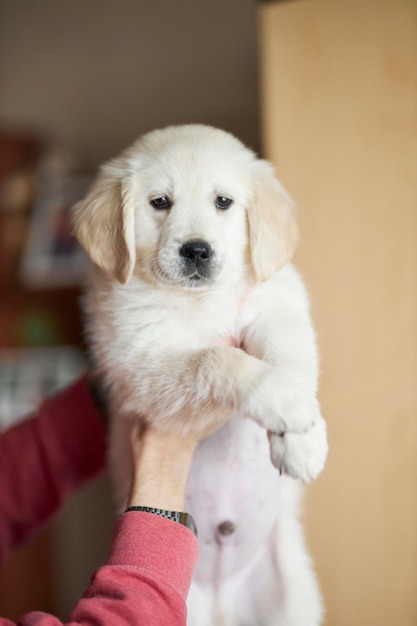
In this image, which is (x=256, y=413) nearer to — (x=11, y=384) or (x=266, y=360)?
(x=266, y=360)

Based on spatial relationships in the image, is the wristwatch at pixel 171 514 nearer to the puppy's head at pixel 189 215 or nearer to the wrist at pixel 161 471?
the wrist at pixel 161 471

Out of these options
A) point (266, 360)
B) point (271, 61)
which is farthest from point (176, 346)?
point (271, 61)

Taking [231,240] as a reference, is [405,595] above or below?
below

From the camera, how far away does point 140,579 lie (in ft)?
2.76

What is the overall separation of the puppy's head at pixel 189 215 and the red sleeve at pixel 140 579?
1.32ft

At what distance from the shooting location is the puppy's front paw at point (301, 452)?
0.84 meters

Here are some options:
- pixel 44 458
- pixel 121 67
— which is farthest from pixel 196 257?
pixel 121 67

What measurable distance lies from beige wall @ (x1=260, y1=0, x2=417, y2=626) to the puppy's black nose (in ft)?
→ 0.96

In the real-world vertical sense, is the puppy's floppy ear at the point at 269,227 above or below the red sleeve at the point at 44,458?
above

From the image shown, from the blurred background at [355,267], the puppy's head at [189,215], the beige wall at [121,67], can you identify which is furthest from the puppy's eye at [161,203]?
the beige wall at [121,67]

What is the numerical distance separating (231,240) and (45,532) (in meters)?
1.83

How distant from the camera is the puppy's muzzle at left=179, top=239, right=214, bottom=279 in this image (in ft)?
3.44

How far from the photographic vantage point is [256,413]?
874mm

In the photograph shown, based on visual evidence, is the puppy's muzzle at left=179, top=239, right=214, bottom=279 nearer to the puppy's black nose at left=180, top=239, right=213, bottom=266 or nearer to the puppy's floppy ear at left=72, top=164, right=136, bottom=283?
the puppy's black nose at left=180, top=239, right=213, bottom=266
